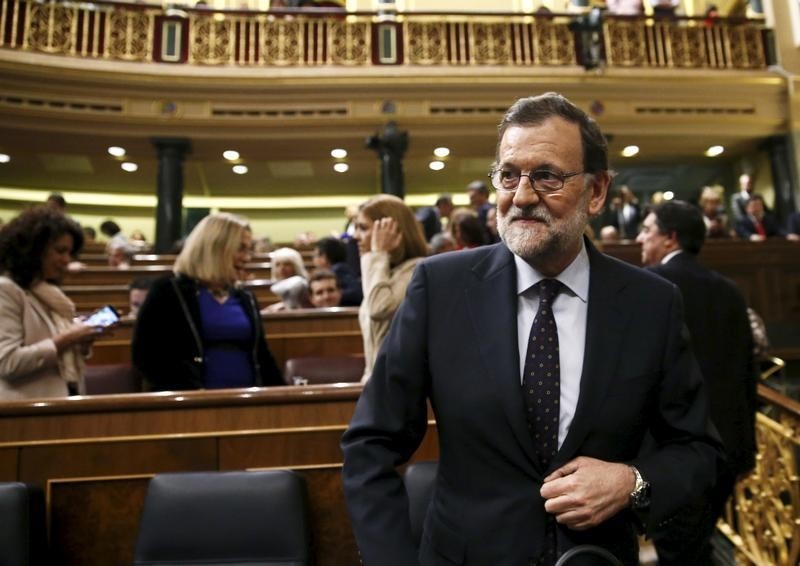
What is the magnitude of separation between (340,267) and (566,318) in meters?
2.91

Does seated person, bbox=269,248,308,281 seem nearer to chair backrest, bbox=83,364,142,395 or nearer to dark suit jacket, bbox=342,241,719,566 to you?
chair backrest, bbox=83,364,142,395

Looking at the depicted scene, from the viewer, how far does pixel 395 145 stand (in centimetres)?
746

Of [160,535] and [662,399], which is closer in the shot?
[662,399]

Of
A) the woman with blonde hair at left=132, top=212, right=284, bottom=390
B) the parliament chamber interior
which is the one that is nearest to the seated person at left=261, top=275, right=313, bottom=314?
the parliament chamber interior

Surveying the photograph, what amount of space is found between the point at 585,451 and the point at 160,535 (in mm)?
1065

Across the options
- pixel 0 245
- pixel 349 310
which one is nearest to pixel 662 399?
pixel 0 245

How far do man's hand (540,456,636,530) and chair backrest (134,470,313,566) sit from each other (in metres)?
0.85

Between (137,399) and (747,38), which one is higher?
(747,38)

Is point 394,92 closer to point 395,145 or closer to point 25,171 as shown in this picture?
point 395,145

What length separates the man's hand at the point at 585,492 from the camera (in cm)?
79

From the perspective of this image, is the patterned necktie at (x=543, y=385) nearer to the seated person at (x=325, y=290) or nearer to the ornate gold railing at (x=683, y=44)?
the seated person at (x=325, y=290)

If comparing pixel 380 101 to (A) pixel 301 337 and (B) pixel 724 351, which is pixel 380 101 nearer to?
(A) pixel 301 337

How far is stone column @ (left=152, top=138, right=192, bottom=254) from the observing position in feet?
24.5

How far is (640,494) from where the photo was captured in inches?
32.7
